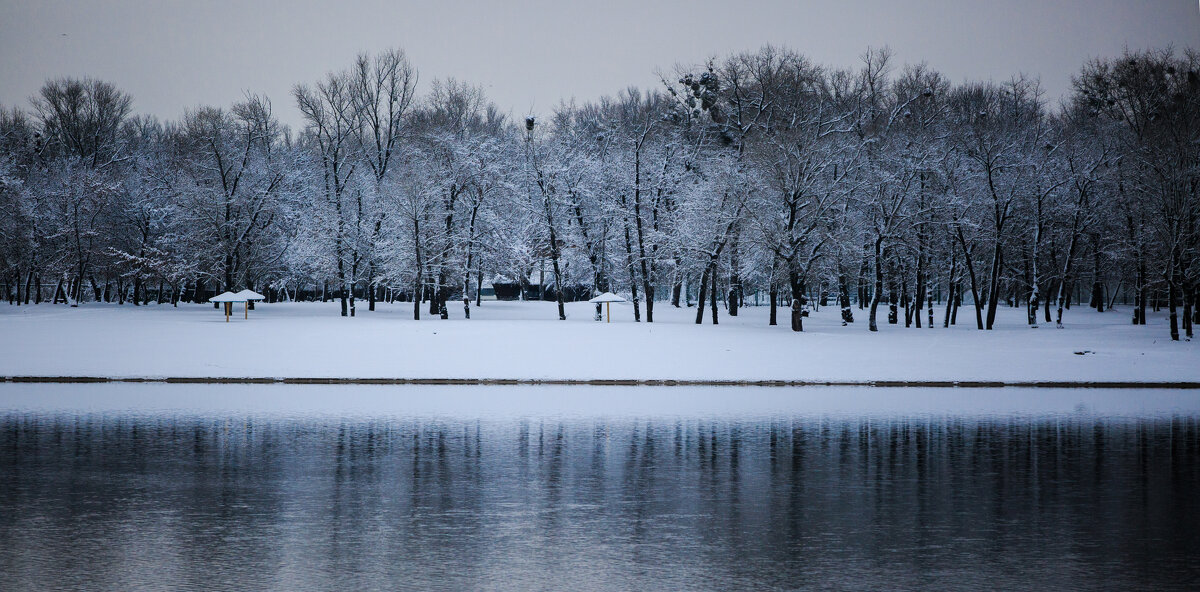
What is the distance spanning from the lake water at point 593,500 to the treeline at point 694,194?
104 feet

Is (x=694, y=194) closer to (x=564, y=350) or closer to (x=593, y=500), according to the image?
(x=564, y=350)

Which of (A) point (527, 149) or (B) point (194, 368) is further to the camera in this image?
(A) point (527, 149)

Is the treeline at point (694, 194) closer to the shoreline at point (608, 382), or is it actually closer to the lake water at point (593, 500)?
the shoreline at point (608, 382)

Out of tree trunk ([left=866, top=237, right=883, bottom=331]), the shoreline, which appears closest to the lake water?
the shoreline

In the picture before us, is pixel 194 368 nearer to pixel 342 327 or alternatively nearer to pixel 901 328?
pixel 342 327

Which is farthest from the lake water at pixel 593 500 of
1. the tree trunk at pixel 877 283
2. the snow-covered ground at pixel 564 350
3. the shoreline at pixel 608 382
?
the tree trunk at pixel 877 283

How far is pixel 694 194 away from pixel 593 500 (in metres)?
45.1

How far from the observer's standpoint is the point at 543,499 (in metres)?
12.0

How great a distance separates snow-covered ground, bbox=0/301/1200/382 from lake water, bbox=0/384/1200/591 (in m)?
12.5

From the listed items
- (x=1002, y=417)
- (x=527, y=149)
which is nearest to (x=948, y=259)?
(x=527, y=149)

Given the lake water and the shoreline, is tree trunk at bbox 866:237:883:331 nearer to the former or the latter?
the shoreline

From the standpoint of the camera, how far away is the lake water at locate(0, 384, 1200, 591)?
8.68m

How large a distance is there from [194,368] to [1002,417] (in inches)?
1014

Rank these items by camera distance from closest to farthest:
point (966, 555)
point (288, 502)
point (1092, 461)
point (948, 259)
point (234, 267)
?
point (966, 555), point (288, 502), point (1092, 461), point (948, 259), point (234, 267)
